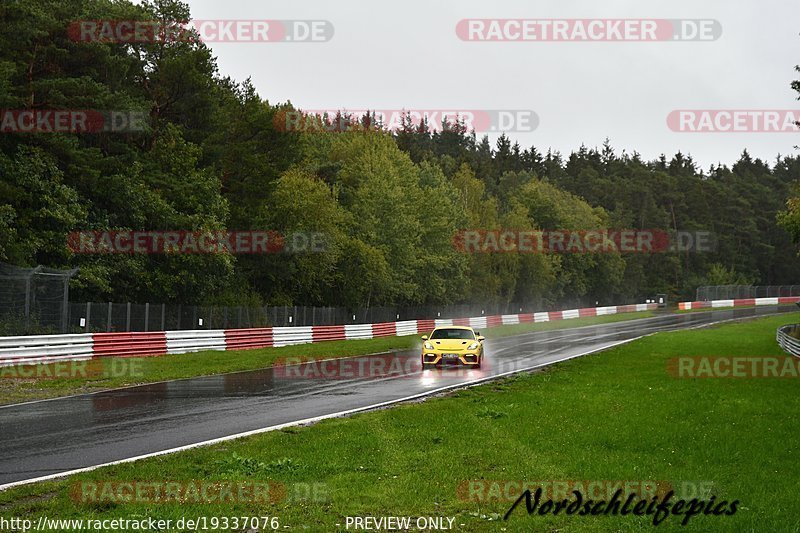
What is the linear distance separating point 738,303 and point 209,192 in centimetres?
7629

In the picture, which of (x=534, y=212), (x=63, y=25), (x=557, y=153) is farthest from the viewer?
(x=557, y=153)

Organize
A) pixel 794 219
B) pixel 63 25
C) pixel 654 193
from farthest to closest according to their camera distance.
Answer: pixel 654 193 → pixel 63 25 → pixel 794 219

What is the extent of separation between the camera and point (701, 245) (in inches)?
5399

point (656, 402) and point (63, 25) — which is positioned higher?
point (63, 25)

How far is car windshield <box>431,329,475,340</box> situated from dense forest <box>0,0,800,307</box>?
1656cm

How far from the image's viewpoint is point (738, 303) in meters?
98.1

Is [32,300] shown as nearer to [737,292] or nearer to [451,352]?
[451,352]

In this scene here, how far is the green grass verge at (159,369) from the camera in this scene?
20.2 m

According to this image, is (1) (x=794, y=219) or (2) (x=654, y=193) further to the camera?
(2) (x=654, y=193)

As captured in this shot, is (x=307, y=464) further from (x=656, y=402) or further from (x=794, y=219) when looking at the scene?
(x=794, y=219)

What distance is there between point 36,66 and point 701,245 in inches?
4771

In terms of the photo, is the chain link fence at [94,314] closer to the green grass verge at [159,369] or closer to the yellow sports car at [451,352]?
the green grass verge at [159,369]

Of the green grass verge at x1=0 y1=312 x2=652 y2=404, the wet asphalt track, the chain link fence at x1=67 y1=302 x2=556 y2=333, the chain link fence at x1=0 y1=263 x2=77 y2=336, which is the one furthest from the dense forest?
the wet asphalt track

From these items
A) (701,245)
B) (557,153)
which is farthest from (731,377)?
(557,153)
